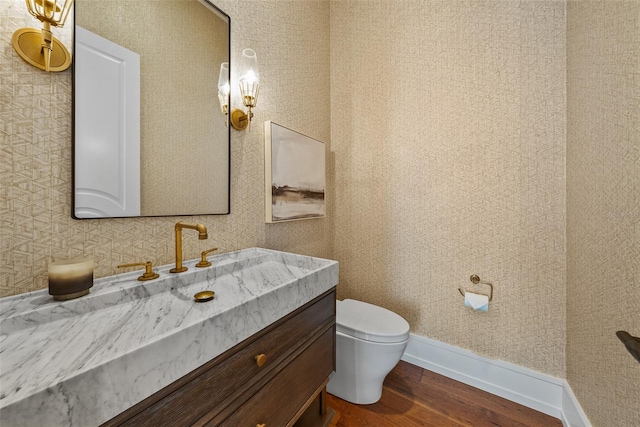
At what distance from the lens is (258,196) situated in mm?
1419

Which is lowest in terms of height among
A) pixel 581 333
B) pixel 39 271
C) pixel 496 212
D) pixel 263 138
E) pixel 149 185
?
pixel 581 333

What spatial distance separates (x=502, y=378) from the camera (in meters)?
1.45

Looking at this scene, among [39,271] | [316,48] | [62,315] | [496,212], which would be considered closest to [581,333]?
[496,212]

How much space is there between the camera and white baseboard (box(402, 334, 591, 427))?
127cm

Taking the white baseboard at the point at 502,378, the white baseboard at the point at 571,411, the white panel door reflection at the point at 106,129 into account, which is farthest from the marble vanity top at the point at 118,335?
the white baseboard at the point at 571,411

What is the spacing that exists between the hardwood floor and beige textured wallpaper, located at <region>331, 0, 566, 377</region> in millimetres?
255

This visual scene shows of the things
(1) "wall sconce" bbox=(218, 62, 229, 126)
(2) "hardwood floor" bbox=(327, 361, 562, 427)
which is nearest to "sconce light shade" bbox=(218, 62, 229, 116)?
(1) "wall sconce" bbox=(218, 62, 229, 126)

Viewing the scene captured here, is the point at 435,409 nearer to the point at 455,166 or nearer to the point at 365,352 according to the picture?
the point at 365,352

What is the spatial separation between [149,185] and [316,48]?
164 cm

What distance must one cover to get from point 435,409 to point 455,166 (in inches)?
56.0

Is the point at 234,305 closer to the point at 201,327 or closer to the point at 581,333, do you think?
the point at 201,327

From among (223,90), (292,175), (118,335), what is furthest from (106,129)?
(292,175)

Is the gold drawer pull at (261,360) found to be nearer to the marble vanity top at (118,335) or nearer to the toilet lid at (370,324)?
the marble vanity top at (118,335)

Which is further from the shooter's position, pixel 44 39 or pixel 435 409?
pixel 435 409
